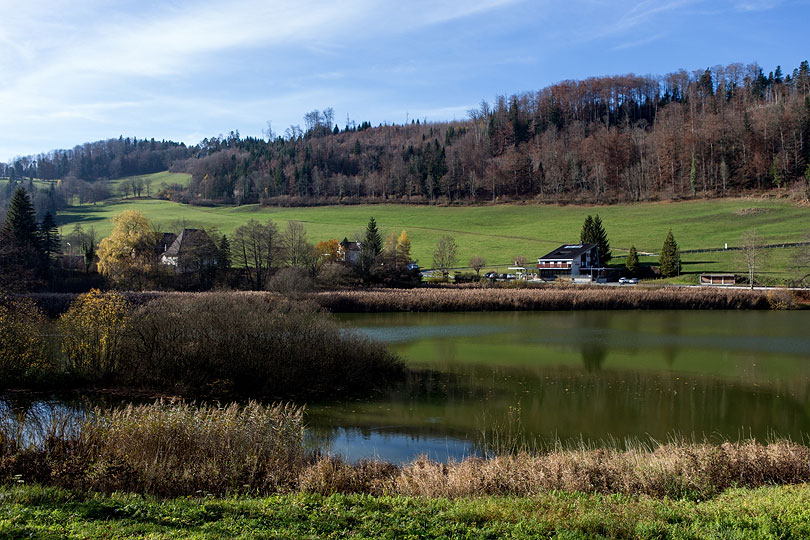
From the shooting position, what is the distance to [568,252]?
64.1 metres

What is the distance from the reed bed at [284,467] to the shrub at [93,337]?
357 inches

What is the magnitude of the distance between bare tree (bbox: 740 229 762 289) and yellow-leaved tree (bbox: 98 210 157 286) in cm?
5506

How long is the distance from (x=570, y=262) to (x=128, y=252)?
147 feet

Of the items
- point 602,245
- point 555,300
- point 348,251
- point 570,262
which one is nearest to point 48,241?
point 348,251

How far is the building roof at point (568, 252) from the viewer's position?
6278 centimetres

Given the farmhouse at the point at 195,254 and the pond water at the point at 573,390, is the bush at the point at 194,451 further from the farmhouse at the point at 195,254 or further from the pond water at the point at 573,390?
the farmhouse at the point at 195,254

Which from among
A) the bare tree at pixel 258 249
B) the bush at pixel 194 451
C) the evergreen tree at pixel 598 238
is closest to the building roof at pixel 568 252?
the evergreen tree at pixel 598 238

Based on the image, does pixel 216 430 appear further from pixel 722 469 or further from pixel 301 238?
pixel 301 238

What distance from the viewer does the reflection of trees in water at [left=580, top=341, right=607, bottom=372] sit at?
2427 centimetres

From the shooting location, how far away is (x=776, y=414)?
677 inches

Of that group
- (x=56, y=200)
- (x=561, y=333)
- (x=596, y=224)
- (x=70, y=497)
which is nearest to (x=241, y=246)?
(x=561, y=333)

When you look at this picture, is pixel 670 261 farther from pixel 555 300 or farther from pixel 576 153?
pixel 576 153

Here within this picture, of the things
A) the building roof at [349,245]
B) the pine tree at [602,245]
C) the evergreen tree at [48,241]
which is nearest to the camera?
the evergreen tree at [48,241]

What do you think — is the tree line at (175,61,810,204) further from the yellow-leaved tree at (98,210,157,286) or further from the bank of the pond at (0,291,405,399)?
the bank of the pond at (0,291,405,399)
